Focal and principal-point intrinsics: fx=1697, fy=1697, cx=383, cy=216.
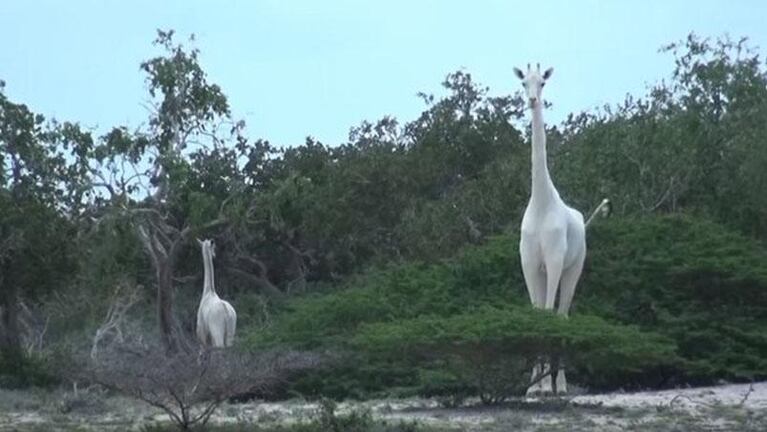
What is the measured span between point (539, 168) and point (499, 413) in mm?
4540

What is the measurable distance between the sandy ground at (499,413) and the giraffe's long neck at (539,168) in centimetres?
281

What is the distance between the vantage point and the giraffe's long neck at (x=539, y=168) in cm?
2323

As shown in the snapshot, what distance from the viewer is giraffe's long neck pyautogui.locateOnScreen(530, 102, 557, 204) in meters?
23.2

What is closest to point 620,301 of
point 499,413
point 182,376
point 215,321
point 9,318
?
point 215,321

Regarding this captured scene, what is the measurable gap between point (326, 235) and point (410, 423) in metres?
28.0

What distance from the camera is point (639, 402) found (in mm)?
21984

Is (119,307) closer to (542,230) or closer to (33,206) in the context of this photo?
(33,206)

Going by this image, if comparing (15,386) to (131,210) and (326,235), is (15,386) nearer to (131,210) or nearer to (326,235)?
(131,210)

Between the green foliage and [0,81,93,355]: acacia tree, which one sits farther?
[0,81,93,355]: acacia tree

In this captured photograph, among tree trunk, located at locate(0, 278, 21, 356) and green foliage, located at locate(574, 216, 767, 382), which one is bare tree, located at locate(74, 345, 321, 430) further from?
tree trunk, located at locate(0, 278, 21, 356)

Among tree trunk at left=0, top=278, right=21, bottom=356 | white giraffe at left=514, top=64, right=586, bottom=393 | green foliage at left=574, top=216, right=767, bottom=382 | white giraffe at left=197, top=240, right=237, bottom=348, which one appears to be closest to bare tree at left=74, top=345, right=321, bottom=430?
white giraffe at left=514, top=64, right=586, bottom=393

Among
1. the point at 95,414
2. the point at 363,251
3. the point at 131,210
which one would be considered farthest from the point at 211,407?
the point at 363,251

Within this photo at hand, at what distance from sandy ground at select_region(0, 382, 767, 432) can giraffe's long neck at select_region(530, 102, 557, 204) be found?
2806 mm

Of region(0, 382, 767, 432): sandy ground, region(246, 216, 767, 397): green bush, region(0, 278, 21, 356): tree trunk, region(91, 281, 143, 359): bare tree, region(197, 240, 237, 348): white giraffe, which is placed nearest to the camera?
region(0, 382, 767, 432): sandy ground
